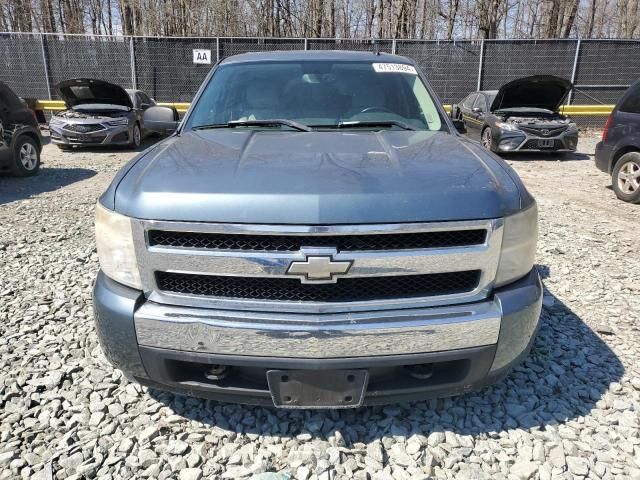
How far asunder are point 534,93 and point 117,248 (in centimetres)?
1046

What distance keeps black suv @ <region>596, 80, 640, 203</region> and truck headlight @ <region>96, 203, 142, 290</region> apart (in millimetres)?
7308

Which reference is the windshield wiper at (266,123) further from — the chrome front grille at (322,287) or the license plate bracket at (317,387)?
the license plate bracket at (317,387)

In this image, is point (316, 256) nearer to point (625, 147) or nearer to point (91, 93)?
point (625, 147)

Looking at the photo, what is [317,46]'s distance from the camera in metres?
16.0

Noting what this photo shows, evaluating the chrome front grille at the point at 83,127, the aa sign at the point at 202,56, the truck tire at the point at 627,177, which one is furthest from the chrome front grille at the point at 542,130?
the aa sign at the point at 202,56

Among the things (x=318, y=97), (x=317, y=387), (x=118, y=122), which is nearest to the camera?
(x=317, y=387)

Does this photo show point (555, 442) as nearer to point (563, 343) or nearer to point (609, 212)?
point (563, 343)

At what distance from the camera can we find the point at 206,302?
2.00 meters

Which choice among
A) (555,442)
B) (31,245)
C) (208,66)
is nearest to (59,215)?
(31,245)

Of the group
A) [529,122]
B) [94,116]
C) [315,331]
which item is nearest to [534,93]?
[529,122]

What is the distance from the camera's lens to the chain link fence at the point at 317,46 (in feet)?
50.6

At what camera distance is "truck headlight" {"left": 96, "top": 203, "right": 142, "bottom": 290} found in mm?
1993

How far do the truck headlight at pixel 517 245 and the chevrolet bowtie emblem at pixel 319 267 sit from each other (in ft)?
2.22

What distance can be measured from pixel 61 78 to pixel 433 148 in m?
16.8
